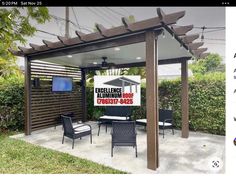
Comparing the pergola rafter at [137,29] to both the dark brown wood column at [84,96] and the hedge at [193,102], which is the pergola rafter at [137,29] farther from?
the dark brown wood column at [84,96]

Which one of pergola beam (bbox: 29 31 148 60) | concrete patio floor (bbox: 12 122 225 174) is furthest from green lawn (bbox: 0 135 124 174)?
pergola beam (bbox: 29 31 148 60)

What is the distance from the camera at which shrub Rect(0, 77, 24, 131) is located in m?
7.01

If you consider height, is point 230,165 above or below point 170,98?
below

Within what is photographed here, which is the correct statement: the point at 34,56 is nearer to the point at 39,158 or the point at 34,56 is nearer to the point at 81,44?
the point at 81,44

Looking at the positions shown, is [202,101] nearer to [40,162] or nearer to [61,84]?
[40,162]

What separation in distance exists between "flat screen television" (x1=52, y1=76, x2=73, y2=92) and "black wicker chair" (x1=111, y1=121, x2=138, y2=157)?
A: 436 centimetres

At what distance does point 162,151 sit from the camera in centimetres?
491

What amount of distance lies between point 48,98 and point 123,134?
455 centimetres

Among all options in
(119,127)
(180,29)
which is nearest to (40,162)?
(119,127)

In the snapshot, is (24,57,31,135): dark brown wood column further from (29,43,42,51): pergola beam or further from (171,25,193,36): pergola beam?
(171,25,193,36): pergola beam

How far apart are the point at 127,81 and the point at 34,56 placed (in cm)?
423

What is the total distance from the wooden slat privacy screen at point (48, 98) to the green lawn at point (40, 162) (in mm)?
2055

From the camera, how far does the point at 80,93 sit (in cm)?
952

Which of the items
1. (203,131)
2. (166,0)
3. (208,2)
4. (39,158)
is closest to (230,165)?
(208,2)
